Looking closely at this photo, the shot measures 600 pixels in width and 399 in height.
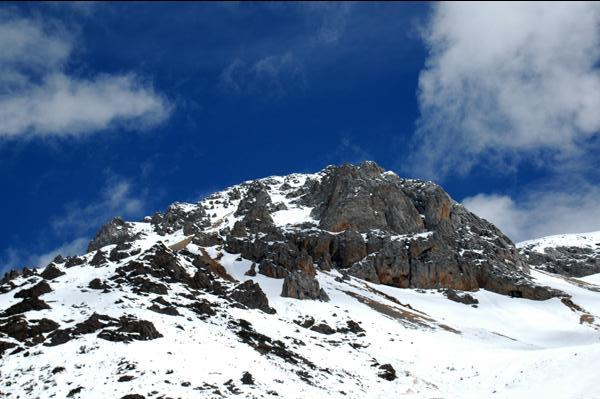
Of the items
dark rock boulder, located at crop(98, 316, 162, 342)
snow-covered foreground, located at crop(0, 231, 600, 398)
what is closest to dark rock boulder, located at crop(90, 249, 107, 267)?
snow-covered foreground, located at crop(0, 231, 600, 398)

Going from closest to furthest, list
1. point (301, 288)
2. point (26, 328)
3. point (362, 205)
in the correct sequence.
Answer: point (26, 328)
point (301, 288)
point (362, 205)

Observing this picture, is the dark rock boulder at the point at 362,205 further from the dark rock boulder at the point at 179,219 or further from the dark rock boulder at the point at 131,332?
the dark rock boulder at the point at 131,332

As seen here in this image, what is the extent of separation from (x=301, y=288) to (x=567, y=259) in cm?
10481

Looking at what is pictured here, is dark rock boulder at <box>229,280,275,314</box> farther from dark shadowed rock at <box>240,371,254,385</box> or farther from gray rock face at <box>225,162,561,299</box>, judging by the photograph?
dark shadowed rock at <box>240,371,254,385</box>

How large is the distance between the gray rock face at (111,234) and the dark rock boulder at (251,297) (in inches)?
2814

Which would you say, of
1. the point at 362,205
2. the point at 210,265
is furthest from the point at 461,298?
the point at 210,265

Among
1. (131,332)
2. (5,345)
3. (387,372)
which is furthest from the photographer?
(387,372)

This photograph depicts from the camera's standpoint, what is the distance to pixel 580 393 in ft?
147

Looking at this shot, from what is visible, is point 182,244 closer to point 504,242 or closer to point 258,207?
point 258,207

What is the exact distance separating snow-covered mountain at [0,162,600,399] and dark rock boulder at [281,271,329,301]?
0.63ft

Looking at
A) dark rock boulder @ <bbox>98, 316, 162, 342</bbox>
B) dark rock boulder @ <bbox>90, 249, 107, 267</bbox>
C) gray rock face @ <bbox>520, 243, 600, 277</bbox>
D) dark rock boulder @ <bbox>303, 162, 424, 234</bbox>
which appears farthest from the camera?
gray rock face @ <bbox>520, 243, 600, 277</bbox>

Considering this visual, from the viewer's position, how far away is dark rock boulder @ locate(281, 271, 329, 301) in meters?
84.3

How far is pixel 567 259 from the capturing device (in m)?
167

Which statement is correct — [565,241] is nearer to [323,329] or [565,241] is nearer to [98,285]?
[323,329]
